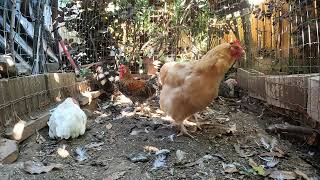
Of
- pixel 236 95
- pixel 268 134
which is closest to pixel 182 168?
pixel 268 134

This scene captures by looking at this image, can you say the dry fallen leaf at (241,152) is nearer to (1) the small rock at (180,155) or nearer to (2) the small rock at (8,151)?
(1) the small rock at (180,155)

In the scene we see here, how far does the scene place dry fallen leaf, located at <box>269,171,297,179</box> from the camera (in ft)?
9.52

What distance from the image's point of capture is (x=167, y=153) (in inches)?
134

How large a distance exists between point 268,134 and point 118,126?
1884 mm

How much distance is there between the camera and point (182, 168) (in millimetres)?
3086

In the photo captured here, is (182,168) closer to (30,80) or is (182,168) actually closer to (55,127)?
(55,127)

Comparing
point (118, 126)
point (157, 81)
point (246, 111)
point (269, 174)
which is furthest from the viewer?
point (157, 81)

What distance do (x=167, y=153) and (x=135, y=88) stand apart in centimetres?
233

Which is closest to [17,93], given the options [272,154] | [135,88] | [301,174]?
[135,88]

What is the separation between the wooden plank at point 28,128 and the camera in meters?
3.50

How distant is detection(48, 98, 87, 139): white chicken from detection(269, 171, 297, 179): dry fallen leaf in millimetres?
2142

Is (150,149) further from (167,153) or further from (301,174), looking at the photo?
(301,174)

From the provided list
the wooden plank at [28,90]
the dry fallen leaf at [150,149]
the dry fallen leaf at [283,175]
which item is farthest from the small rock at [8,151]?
the dry fallen leaf at [283,175]

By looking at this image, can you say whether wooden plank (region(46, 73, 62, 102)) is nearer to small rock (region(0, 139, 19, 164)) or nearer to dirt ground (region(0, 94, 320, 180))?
dirt ground (region(0, 94, 320, 180))
